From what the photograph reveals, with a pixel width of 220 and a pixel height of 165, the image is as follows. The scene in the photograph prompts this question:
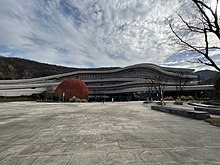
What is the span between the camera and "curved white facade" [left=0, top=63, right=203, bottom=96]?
245 ft

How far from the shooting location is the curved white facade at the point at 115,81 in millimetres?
74750

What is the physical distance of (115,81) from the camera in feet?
277

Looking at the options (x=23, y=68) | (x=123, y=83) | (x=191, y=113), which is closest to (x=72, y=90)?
(x=123, y=83)

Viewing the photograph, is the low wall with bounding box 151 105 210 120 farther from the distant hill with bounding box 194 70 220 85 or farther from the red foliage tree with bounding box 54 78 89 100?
the red foliage tree with bounding box 54 78 89 100

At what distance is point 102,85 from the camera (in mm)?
85000

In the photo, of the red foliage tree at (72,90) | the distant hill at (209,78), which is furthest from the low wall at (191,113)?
the red foliage tree at (72,90)

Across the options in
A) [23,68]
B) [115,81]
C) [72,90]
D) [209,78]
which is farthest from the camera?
[23,68]

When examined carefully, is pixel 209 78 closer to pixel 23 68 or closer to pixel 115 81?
pixel 115 81

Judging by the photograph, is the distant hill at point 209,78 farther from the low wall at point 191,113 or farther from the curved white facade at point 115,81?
the curved white facade at point 115,81

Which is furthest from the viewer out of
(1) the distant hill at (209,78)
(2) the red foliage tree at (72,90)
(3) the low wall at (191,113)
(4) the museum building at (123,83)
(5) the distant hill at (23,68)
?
(5) the distant hill at (23,68)

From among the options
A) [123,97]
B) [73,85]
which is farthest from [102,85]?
[73,85]

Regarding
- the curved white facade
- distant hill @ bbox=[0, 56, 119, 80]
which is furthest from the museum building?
distant hill @ bbox=[0, 56, 119, 80]

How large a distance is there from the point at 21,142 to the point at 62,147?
1547mm

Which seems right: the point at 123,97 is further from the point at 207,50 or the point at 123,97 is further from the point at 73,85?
the point at 207,50
